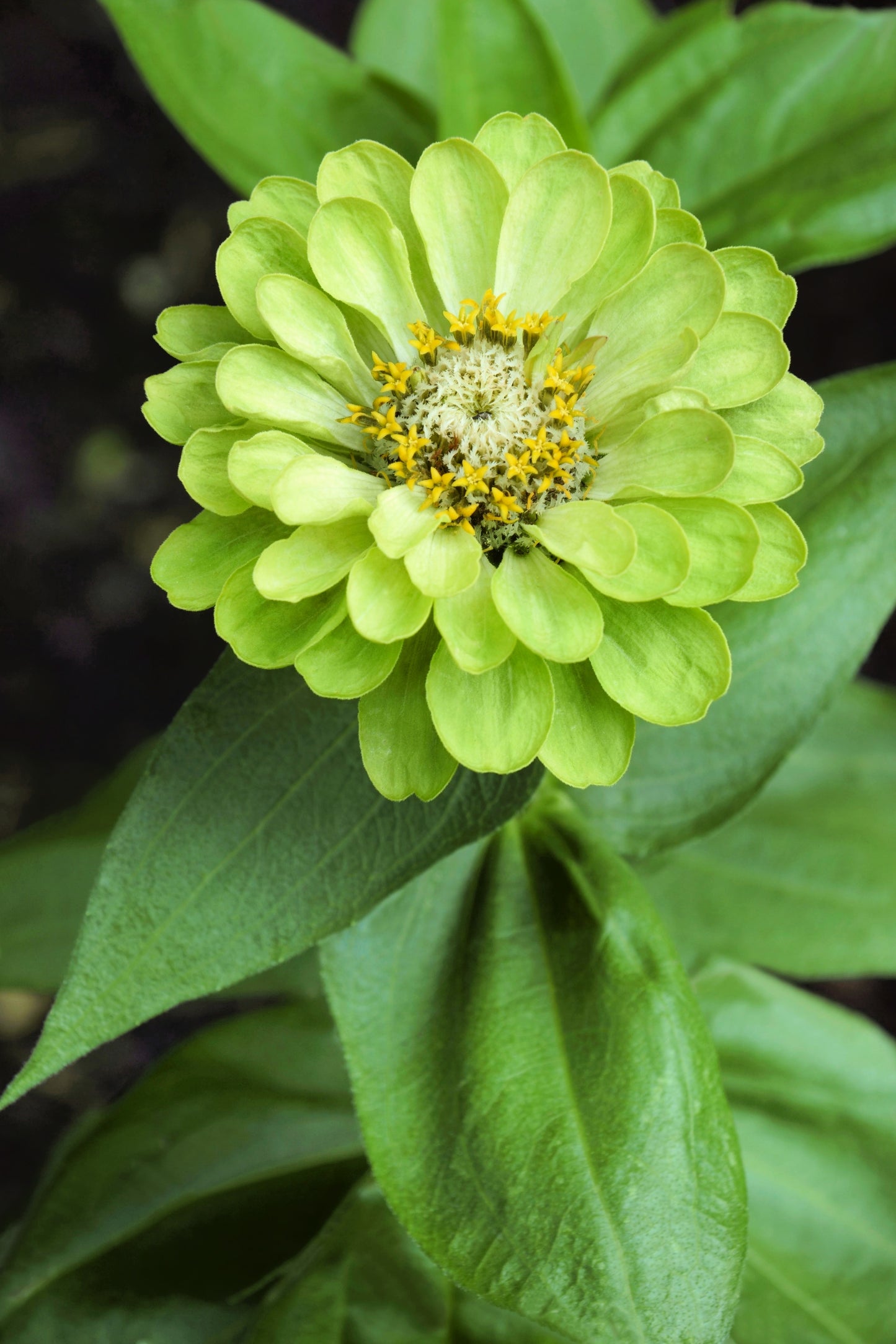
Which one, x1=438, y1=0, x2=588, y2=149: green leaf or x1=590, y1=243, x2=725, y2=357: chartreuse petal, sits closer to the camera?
x1=590, y1=243, x2=725, y2=357: chartreuse petal

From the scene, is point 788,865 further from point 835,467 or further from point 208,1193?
point 208,1193

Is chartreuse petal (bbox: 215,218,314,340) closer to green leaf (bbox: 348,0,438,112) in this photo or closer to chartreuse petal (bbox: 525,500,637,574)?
chartreuse petal (bbox: 525,500,637,574)

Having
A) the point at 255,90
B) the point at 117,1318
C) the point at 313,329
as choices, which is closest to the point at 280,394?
the point at 313,329

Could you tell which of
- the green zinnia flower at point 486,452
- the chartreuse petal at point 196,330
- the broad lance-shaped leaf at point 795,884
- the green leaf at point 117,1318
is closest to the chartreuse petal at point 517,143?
the green zinnia flower at point 486,452

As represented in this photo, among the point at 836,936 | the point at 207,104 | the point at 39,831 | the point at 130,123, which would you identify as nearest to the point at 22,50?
the point at 130,123

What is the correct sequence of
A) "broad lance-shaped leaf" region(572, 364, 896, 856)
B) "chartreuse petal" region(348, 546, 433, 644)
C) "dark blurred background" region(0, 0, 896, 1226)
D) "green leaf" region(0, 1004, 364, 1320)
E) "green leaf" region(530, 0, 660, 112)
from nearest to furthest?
"chartreuse petal" region(348, 546, 433, 644) < "broad lance-shaped leaf" region(572, 364, 896, 856) < "green leaf" region(0, 1004, 364, 1320) < "green leaf" region(530, 0, 660, 112) < "dark blurred background" region(0, 0, 896, 1226)


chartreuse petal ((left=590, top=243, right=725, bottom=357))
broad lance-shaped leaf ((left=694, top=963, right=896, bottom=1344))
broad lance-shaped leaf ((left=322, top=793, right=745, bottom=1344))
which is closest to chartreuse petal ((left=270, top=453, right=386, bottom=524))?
chartreuse petal ((left=590, top=243, right=725, bottom=357))

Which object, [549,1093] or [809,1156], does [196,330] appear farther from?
[809,1156]
